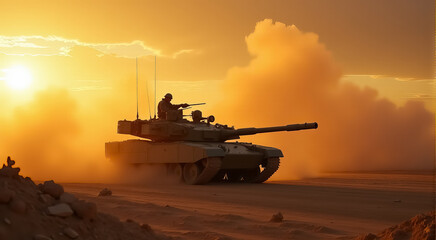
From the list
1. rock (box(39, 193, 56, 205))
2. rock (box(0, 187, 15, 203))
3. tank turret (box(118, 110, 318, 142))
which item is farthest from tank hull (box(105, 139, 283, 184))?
rock (box(0, 187, 15, 203))

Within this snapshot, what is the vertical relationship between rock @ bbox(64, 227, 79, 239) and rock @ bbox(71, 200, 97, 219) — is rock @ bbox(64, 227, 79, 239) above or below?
below

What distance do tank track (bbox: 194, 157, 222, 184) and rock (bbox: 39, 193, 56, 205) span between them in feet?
44.8

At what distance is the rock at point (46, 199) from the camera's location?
5.67 m

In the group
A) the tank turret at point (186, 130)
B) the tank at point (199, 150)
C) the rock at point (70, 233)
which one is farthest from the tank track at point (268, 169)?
the rock at point (70, 233)

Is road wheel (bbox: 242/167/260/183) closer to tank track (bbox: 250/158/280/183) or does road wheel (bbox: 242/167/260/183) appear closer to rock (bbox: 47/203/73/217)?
tank track (bbox: 250/158/280/183)

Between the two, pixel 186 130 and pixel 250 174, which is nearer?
pixel 186 130

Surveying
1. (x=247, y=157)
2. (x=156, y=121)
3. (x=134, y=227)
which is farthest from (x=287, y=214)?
(x=156, y=121)

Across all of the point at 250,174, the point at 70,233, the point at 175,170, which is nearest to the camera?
the point at 70,233

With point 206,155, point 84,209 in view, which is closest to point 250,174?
point 206,155

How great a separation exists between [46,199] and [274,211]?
6614mm

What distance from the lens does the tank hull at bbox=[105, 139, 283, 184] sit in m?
19.7

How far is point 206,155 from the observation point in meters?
19.2

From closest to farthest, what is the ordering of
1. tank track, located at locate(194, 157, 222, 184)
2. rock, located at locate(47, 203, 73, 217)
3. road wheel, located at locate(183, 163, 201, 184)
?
1. rock, located at locate(47, 203, 73, 217)
2. tank track, located at locate(194, 157, 222, 184)
3. road wheel, located at locate(183, 163, 201, 184)

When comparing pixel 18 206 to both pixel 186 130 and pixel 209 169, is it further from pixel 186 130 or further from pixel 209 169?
pixel 186 130
